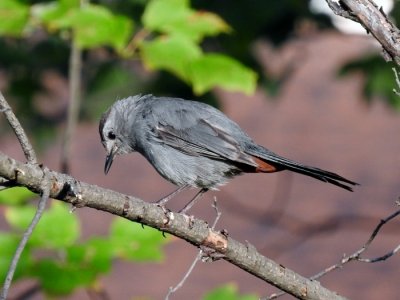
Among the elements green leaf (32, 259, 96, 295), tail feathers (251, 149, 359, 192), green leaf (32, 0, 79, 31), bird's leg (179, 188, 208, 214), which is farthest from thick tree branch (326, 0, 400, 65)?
green leaf (32, 0, 79, 31)

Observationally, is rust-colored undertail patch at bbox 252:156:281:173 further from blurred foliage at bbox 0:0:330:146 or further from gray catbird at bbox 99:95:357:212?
blurred foliage at bbox 0:0:330:146

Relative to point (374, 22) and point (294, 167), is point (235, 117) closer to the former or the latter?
point (294, 167)

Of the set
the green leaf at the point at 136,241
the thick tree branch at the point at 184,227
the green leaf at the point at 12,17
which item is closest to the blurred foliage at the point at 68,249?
the green leaf at the point at 136,241

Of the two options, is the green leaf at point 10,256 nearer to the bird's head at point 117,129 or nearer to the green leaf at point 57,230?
the green leaf at point 57,230

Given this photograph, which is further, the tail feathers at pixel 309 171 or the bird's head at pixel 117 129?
the bird's head at pixel 117 129

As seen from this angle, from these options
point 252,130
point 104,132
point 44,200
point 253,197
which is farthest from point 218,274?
point 44,200

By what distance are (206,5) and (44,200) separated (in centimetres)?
396

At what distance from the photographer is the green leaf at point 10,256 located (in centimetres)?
429

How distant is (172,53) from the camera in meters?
4.84

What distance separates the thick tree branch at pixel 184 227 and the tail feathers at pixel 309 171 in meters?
0.49

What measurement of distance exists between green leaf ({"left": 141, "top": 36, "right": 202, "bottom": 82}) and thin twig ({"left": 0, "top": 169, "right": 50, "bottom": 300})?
2.08 metres

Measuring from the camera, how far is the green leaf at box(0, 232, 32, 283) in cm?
429

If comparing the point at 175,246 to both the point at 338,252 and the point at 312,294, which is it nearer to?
the point at 338,252

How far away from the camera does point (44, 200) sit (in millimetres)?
2742
